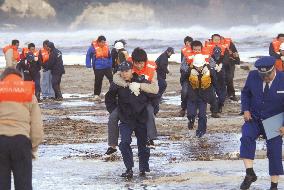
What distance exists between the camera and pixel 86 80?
30.9 meters

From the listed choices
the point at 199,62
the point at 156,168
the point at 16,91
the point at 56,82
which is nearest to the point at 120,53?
the point at 56,82

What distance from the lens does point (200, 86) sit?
14.6 meters

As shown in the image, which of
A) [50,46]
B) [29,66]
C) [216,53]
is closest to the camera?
[216,53]

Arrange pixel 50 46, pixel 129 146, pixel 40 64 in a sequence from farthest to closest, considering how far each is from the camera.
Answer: pixel 50 46 → pixel 40 64 → pixel 129 146

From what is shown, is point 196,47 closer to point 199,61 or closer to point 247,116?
point 199,61

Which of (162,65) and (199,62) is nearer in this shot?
(199,62)

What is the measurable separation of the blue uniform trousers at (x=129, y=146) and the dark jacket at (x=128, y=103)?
81mm

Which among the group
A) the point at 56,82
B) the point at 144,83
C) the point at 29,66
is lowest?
the point at 56,82

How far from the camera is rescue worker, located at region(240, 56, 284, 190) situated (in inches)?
376

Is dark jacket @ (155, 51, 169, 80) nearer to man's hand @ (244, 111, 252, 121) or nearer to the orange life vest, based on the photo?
the orange life vest

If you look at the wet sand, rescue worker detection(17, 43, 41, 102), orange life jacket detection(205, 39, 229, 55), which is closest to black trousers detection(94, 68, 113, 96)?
rescue worker detection(17, 43, 41, 102)

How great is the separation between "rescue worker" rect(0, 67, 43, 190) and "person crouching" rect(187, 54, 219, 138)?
7044 mm

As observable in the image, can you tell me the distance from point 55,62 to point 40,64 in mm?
516

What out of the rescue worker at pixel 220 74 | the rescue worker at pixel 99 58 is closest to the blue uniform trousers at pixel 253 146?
the rescue worker at pixel 220 74
